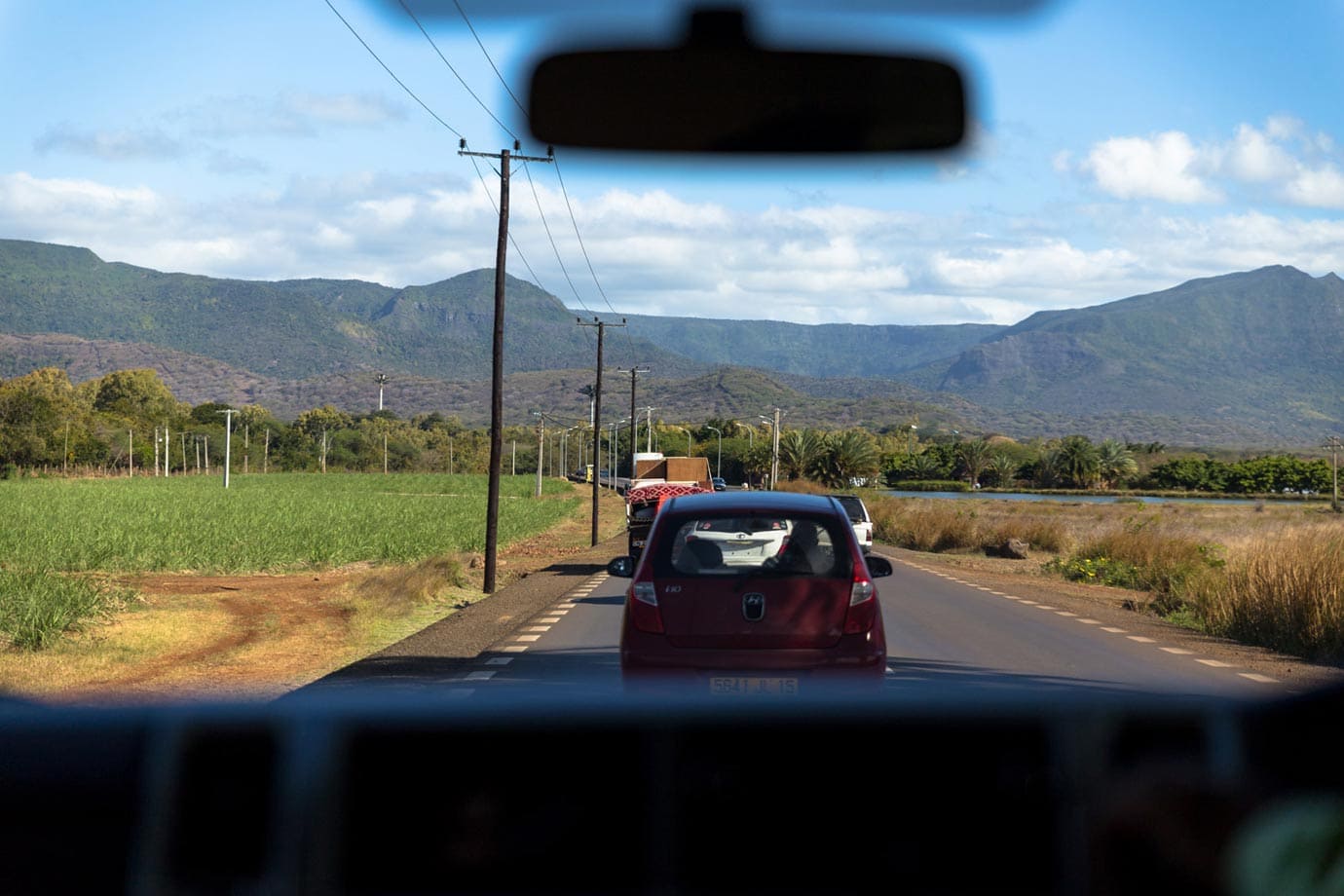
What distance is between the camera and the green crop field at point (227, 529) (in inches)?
1270

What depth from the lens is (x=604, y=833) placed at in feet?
16.2

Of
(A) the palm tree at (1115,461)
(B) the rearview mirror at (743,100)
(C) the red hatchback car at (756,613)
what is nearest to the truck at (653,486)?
(C) the red hatchback car at (756,613)

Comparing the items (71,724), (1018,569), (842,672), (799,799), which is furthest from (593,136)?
(1018,569)

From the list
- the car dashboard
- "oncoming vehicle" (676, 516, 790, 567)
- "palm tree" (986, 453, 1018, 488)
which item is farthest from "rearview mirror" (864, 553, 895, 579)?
"palm tree" (986, 453, 1018, 488)

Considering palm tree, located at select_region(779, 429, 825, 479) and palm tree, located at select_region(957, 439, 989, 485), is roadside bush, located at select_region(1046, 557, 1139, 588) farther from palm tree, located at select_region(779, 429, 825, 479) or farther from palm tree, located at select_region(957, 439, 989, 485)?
palm tree, located at select_region(957, 439, 989, 485)

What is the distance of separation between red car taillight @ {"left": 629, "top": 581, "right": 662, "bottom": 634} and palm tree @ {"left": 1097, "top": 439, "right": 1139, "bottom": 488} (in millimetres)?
81535

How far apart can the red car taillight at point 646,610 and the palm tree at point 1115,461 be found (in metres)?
81.5

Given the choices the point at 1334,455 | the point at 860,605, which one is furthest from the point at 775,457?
the point at 860,605

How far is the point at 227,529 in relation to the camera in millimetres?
41906

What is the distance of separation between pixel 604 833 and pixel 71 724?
337 cm

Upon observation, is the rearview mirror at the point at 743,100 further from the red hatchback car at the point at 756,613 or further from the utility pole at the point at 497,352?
the utility pole at the point at 497,352

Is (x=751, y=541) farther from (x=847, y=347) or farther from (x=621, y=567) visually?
(x=847, y=347)

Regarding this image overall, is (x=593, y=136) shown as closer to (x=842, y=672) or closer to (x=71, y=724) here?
(x=71, y=724)

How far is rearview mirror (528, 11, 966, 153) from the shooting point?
Answer: 11.5 ft
